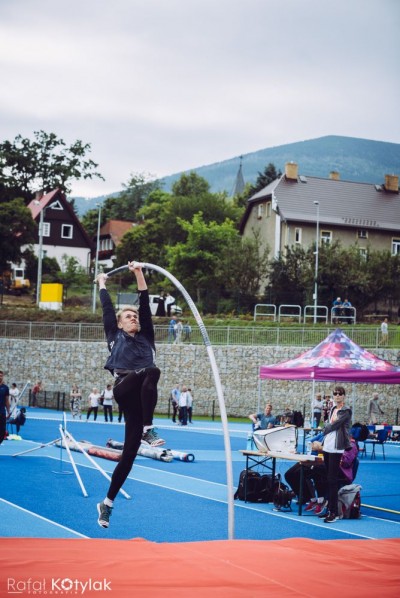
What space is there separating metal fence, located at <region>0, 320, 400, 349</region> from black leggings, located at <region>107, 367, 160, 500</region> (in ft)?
112

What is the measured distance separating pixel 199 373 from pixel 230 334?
2854 millimetres

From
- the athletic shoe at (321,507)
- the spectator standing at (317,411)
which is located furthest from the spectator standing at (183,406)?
the athletic shoe at (321,507)

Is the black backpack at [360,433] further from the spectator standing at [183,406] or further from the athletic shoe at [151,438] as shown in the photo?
the spectator standing at [183,406]

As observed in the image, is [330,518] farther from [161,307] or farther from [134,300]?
[134,300]

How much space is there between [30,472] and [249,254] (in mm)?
41817

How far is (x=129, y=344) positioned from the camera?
7891 millimetres

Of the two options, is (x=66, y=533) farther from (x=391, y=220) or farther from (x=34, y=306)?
(x=391, y=220)

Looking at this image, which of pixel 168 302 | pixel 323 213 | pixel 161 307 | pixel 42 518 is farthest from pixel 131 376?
pixel 323 213

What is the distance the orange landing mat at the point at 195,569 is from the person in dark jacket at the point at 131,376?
75 cm

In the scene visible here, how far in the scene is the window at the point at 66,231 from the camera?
83.7 meters

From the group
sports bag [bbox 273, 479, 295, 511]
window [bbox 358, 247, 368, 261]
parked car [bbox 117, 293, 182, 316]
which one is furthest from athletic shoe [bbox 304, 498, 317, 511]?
window [bbox 358, 247, 368, 261]

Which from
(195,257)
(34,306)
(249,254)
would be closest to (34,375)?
(34,306)

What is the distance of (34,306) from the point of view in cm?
5794

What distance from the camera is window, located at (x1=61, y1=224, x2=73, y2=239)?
8369 cm
